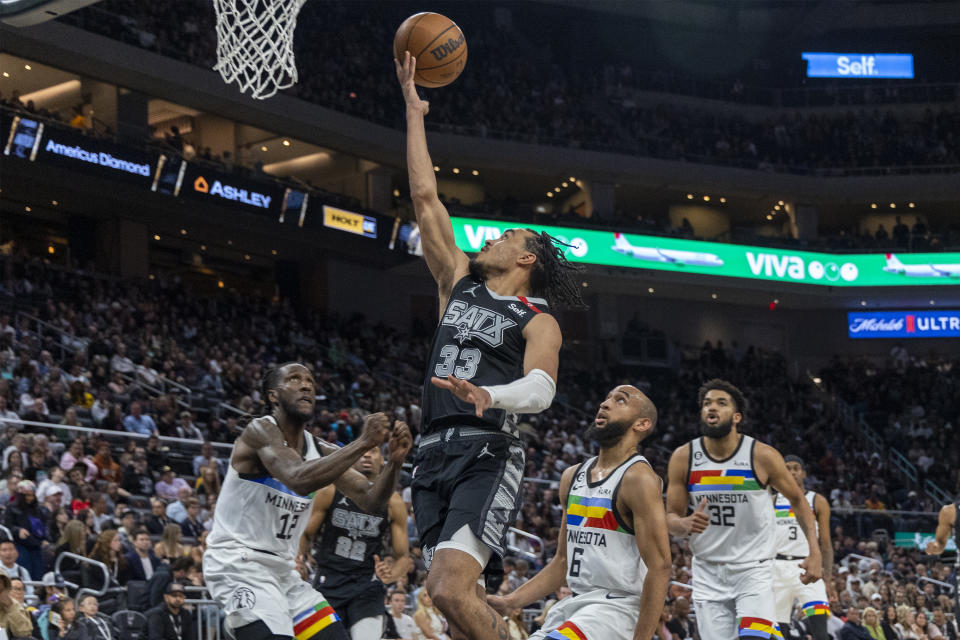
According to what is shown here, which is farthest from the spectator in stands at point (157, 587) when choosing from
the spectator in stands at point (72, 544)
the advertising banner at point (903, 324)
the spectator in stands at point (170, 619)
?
the advertising banner at point (903, 324)

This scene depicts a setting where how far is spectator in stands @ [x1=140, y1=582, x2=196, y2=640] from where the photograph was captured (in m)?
10.7

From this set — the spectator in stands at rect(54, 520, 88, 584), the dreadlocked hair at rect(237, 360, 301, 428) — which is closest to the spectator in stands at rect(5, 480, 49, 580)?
the spectator in stands at rect(54, 520, 88, 584)

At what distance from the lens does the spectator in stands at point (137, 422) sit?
16625mm

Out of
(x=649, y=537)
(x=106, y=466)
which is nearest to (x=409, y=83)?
(x=649, y=537)

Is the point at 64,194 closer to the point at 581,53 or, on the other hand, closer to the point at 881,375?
the point at 581,53

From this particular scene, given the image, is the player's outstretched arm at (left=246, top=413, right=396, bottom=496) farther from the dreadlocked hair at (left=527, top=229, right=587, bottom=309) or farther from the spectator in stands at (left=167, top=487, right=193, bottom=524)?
the spectator in stands at (left=167, top=487, right=193, bottom=524)

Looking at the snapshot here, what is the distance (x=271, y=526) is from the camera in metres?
6.29

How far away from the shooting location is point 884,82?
4106 centimetres

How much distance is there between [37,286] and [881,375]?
24333 mm

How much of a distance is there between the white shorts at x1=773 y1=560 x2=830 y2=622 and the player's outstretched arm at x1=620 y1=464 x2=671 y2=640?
306 centimetres

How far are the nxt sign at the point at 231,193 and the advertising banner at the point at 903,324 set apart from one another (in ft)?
67.1

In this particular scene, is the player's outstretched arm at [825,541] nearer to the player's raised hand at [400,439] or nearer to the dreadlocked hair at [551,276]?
the dreadlocked hair at [551,276]

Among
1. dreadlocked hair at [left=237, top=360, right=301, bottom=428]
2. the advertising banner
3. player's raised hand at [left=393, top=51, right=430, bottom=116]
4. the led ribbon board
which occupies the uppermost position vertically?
the led ribbon board

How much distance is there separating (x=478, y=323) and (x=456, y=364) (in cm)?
21
